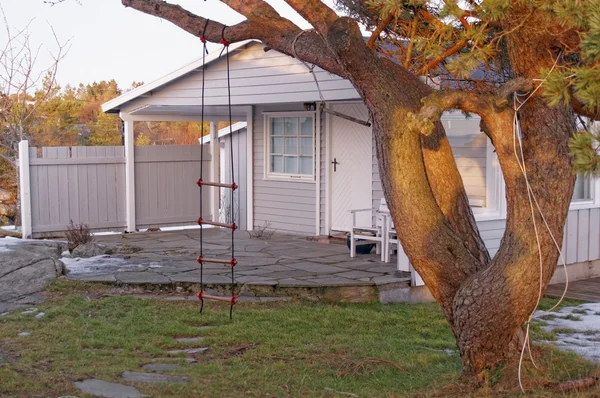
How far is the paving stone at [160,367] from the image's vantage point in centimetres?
618

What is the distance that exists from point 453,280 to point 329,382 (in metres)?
1.23

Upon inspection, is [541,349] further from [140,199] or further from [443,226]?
[140,199]

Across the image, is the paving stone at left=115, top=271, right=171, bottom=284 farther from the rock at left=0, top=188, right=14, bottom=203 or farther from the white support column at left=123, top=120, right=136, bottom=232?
the rock at left=0, top=188, right=14, bottom=203

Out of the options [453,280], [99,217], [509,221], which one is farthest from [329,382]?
[99,217]

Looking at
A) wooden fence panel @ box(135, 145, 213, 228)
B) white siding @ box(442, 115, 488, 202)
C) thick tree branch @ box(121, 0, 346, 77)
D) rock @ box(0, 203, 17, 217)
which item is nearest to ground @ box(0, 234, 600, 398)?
white siding @ box(442, 115, 488, 202)

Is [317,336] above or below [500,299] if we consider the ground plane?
below

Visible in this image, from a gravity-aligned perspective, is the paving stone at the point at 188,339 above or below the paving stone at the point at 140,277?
below

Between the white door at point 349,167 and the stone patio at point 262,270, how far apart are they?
0.70 m

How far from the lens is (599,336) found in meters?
7.61

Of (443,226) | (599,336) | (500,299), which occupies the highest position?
(443,226)

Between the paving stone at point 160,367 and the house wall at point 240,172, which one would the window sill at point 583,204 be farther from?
the house wall at point 240,172

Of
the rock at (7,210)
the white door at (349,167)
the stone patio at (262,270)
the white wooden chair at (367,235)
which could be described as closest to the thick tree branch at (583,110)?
the stone patio at (262,270)

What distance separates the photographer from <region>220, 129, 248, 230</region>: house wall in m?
17.1

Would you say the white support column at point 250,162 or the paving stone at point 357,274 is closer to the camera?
the paving stone at point 357,274
